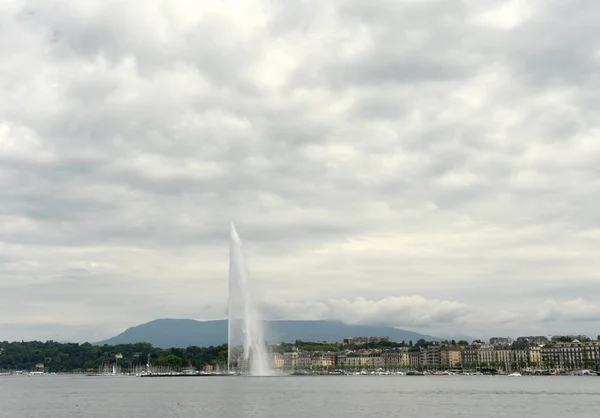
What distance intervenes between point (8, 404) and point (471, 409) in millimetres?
53139

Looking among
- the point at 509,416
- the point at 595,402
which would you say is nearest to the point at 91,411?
the point at 509,416

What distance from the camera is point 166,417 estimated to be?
209ft

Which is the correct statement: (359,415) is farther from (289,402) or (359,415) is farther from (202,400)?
(202,400)

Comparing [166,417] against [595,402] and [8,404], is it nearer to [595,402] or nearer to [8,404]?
[8,404]

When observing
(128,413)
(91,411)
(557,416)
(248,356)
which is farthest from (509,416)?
(248,356)

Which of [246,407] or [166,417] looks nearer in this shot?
[166,417]

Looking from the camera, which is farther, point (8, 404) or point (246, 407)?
point (8, 404)

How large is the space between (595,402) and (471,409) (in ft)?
65.7

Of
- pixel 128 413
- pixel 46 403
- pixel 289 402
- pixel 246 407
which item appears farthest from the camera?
pixel 46 403

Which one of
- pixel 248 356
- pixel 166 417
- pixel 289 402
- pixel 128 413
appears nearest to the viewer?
pixel 166 417

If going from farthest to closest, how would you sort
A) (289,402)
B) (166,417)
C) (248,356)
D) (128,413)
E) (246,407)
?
(248,356) < (289,402) < (246,407) < (128,413) < (166,417)

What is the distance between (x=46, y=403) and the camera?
284 feet

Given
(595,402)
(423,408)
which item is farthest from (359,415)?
(595,402)

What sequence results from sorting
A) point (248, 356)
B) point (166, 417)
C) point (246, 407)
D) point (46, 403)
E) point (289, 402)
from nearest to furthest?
1. point (166, 417)
2. point (246, 407)
3. point (289, 402)
4. point (46, 403)
5. point (248, 356)
